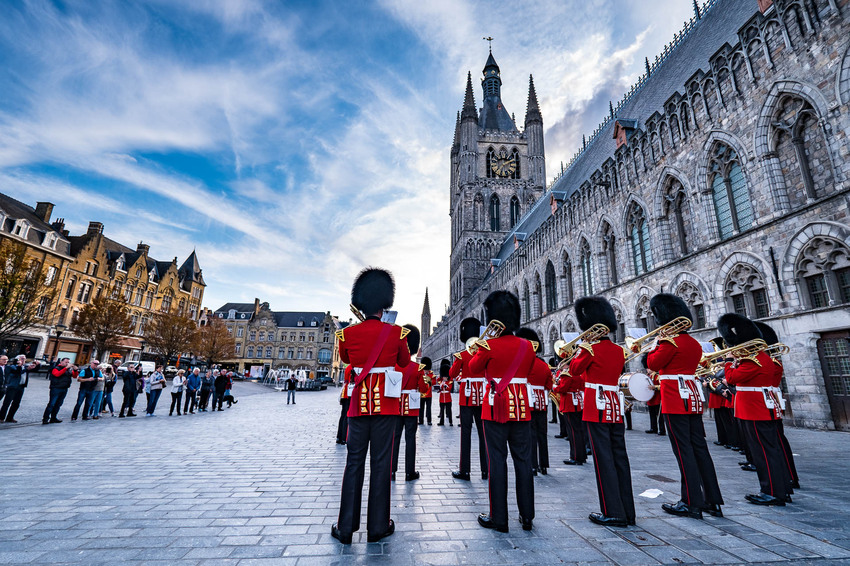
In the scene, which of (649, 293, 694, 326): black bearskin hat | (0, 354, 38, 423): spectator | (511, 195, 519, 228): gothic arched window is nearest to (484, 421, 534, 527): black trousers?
(649, 293, 694, 326): black bearskin hat

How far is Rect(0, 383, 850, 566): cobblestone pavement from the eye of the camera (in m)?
3.14

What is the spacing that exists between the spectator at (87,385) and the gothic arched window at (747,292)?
22471mm

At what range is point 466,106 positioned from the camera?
63406 mm

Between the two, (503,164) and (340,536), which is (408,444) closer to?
(340,536)

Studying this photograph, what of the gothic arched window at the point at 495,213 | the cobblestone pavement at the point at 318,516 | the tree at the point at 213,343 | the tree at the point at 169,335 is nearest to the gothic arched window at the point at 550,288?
the cobblestone pavement at the point at 318,516

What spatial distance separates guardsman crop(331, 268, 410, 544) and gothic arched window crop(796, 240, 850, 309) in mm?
14559

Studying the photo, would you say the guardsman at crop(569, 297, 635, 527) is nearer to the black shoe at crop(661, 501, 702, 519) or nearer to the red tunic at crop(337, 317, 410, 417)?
the black shoe at crop(661, 501, 702, 519)

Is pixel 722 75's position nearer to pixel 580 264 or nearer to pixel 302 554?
pixel 580 264

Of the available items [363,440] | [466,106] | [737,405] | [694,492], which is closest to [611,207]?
[737,405]

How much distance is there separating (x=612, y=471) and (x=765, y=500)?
231cm

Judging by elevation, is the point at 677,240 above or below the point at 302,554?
above

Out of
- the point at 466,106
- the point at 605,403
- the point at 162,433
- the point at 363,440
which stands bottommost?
the point at 162,433

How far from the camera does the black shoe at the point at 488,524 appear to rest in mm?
3666

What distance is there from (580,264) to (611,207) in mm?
4974
